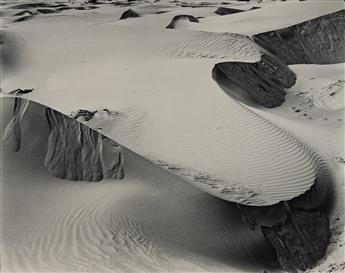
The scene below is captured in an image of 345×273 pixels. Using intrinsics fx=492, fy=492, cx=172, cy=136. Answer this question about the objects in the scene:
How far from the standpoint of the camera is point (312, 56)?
1312 cm

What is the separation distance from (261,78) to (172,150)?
13.8 feet

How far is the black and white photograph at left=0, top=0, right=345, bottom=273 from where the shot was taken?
4465 mm

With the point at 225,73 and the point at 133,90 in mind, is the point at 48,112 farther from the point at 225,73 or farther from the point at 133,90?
the point at 225,73

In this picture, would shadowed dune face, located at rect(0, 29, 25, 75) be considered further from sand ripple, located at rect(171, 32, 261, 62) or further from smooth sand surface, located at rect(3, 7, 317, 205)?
sand ripple, located at rect(171, 32, 261, 62)

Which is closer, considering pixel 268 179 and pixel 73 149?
pixel 73 149

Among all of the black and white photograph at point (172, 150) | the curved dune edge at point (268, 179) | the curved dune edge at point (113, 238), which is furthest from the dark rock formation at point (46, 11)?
the curved dune edge at point (113, 238)

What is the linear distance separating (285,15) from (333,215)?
10.6 m

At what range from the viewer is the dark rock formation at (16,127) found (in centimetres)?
510

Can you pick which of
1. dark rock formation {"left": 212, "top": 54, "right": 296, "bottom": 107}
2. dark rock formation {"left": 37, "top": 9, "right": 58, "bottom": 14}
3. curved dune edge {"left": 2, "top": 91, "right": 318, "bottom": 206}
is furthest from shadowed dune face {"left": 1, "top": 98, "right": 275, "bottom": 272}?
dark rock formation {"left": 37, "top": 9, "right": 58, "bottom": 14}

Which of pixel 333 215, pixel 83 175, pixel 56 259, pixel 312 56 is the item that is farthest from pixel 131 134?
pixel 312 56

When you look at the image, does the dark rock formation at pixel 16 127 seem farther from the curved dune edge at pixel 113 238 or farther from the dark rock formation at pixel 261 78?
the dark rock formation at pixel 261 78

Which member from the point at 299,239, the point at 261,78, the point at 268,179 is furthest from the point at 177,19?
the point at 299,239

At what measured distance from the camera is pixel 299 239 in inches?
203

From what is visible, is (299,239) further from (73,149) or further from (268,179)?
(73,149)
